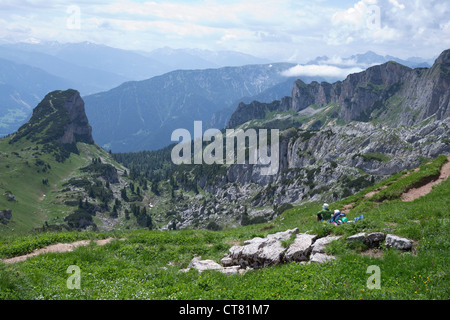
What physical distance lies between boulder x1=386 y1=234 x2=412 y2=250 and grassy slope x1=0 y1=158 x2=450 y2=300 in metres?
0.43

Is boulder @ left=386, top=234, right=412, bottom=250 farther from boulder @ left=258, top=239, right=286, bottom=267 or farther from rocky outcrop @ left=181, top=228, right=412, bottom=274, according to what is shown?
boulder @ left=258, top=239, right=286, bottom=267

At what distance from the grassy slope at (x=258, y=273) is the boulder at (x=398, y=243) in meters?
0.43

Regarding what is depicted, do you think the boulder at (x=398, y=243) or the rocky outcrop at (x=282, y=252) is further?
the rocky outcrop at (x=282, y=252)

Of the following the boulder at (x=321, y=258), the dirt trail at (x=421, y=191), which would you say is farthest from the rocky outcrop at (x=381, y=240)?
the dirt trail at (x=421, y=191)

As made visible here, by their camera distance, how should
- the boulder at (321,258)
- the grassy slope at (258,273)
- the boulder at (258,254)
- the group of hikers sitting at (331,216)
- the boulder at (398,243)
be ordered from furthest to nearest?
the group of hikers sitting at (331,216) < the boulder at (258,254) < the boulder at (321,258) < the boulder at (398,243) < the grassy slope at (258,273)

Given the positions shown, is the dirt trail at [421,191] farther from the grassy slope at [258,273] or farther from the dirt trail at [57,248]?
the dirt trail at [57,248]

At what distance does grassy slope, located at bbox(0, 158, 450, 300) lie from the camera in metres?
13.4

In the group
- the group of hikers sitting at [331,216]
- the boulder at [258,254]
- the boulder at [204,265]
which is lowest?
the boulder at [204,265]

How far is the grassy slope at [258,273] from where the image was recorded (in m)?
13.4

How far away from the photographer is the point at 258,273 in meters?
16.9

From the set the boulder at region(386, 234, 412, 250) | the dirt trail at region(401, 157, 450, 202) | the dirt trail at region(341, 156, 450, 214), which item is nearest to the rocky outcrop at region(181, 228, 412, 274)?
the boulder at region(386, 234, 412, 250)
